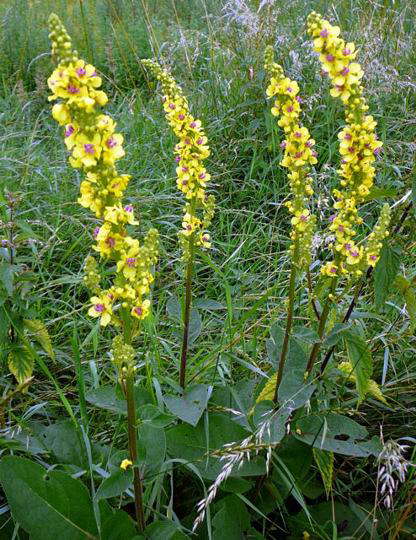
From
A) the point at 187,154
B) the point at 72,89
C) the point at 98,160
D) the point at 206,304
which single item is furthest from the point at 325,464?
the point at 72,89

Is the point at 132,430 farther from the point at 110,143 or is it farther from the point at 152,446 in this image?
the point at 110,143

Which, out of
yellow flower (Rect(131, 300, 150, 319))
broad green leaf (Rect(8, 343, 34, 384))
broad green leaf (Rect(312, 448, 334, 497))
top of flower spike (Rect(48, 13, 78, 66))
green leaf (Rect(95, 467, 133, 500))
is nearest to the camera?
top of flower spike (Rect(48, 13, 78, 66))

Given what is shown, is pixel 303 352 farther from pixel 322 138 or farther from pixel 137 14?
pixel 137 14

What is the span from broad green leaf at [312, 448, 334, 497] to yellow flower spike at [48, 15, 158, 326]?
83 centimetres

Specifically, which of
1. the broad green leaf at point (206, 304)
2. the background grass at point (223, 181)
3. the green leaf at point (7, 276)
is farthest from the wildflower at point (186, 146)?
the green leaf at point (7, 276)

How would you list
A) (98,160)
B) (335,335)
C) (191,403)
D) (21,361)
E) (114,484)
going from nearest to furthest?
(98,160) → (114,484) → (335,335) → (191,403) → (21,361)

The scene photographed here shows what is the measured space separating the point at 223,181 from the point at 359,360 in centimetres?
216

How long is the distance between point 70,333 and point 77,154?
64.8 inches

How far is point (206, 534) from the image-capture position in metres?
1.88

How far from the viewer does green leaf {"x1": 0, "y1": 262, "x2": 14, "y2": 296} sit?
6.76 feet

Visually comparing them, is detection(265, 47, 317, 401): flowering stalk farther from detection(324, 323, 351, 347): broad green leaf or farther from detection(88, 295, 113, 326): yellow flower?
detection(88, 295, 113, 326): yellow flower

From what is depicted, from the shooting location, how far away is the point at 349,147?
1650 millimetres

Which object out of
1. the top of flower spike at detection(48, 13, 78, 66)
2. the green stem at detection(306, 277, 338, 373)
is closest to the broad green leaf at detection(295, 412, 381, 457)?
the green stem at detection(306, 277, 338, 373)

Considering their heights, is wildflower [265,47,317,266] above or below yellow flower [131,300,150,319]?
above
